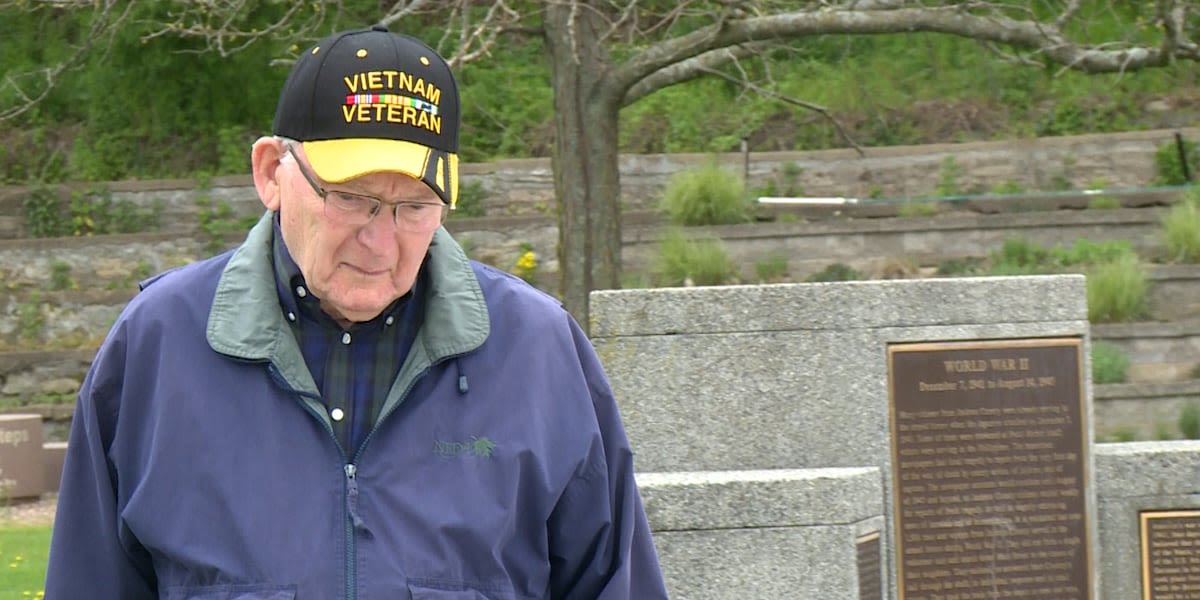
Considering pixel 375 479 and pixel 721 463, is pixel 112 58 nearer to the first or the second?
pixel 721 463

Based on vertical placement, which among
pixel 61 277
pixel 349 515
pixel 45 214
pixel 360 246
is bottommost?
pixel 349 515

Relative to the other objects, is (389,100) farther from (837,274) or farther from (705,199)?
(705,199)

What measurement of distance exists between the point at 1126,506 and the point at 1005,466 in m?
0.61

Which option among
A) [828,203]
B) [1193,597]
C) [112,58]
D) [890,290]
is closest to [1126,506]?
[1193,597]

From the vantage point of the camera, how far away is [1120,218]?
14.5 m

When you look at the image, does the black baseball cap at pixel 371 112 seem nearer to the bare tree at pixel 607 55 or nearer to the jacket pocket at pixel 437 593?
the jacket pocket at pixel 437 593

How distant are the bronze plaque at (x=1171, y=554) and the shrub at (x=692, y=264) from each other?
7437mm

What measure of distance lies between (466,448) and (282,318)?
34 cm

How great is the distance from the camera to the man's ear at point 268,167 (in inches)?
91.0

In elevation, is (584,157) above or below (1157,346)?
above

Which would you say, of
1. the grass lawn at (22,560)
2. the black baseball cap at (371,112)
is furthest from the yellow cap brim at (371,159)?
the grass lawn at (22,560)

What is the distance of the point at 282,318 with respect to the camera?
7.49ft

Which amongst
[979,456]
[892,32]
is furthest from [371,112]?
[892,32]

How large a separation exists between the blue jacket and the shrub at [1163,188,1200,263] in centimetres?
1236
